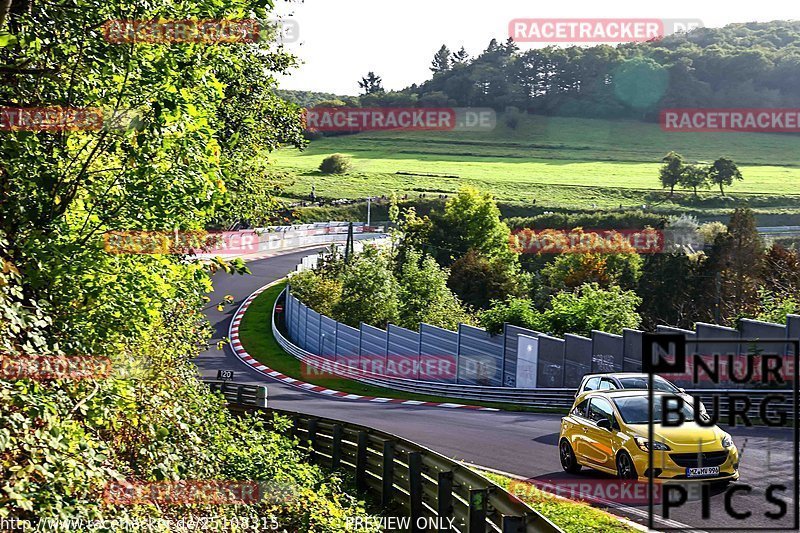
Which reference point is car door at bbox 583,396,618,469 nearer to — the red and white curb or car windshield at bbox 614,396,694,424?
car windshield at bbox 614,396,694,424

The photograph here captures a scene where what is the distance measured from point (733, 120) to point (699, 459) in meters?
176

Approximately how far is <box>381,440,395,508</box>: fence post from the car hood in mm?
4255

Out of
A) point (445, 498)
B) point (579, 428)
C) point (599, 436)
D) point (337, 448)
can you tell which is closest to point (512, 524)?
point (445, 498)

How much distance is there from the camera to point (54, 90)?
10.1 metres

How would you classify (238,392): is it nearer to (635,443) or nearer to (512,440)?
(512,440)

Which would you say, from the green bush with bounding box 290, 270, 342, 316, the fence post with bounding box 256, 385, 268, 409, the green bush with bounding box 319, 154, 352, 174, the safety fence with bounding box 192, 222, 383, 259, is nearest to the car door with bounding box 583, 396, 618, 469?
the fence post with bounding box 256, 385, 268, 409

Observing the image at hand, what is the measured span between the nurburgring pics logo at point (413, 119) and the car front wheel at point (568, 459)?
5666 inches

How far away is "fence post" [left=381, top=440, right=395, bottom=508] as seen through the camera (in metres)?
15.0

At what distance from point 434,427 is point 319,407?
8.21 meters

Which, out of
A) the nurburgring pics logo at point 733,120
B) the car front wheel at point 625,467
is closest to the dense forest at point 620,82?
the nurburgring pics logo at point 733,120

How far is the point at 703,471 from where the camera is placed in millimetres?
13586

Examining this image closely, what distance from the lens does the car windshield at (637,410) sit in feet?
48.3

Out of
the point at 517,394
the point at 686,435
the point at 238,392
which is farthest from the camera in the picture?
the point at 517,394

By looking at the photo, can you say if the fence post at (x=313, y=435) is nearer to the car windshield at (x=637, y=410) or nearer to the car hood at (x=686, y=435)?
the car windshield at (x=637, y=410)
